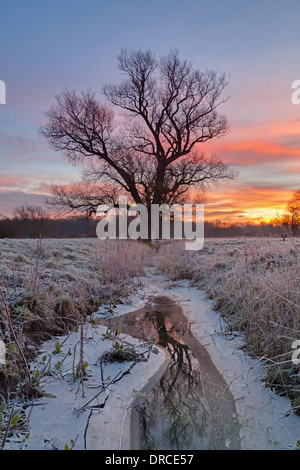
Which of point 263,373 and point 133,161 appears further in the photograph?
point 133,161

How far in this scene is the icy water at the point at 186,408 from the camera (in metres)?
2.14

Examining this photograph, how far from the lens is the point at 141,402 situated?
103 inches

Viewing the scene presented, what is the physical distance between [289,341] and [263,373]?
0.40m

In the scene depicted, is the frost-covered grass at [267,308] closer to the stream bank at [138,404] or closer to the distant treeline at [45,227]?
the stream bank at [138,404]

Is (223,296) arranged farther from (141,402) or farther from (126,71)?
(126,71)

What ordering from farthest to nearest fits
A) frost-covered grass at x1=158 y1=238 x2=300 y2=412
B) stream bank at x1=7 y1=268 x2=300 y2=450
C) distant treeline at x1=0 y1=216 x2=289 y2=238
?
distant treeline at x1=0 y1=216 x2=289 y2=238, frost-covered grass at x1=158 y1=238 x2=300 y2=412, stream bank at x1=7 y1=268 x2=300 y2=450

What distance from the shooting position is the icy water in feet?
7.01

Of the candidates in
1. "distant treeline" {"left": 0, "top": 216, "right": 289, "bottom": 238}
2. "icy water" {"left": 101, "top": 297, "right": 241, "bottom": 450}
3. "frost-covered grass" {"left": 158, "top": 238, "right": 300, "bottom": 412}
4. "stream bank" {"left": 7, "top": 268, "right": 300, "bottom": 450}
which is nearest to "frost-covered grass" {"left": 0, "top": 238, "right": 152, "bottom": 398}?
"stream bank" {"left": 7, "top": 268, "right": 300, "bottom": 450}

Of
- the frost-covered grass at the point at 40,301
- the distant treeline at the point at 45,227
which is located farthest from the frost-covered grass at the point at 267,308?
the distant treeline at the point at 45,227

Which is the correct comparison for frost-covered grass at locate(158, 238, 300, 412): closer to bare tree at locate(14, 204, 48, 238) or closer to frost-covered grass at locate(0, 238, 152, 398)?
frost-covered grass at locate(0, 238, 152, 398)

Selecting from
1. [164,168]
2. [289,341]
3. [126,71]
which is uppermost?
[126,71]

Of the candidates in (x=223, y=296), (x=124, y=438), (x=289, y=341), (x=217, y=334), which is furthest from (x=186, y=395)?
(x=223, y=296)

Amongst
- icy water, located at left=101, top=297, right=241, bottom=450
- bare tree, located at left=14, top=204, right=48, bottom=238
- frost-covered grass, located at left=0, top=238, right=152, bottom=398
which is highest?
bare tree, located at left=14, top=204, right=48, bottom=238

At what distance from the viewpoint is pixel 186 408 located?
2.52 meters
